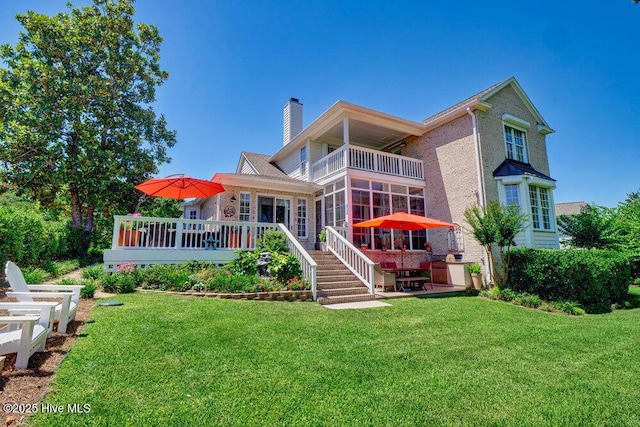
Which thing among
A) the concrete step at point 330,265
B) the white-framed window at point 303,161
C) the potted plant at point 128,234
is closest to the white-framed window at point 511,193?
the concrete step at point 330,265

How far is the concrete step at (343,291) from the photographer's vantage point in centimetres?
878

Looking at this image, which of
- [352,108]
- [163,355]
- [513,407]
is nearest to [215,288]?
[163,355]

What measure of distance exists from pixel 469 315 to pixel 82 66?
21.1 m

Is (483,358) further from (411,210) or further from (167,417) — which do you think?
(411,210)

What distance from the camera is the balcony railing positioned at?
1282 centimetres

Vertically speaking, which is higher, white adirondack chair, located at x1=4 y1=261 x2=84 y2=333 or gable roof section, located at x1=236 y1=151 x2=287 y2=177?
gable roof section, located at x1=236 y1=151 x2=287 y2=177

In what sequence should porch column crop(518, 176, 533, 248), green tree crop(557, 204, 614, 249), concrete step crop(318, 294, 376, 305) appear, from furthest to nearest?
green tree crop(557, 204, 614, 249) < porch column crop(518, 176, 533, 248) < concrete step crop(318, 294, 376, 305)

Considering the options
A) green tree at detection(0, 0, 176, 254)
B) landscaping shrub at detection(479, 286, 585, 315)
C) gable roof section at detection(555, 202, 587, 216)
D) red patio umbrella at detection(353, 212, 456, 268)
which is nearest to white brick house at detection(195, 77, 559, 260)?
red patio umbrella at detection(353, 212, 456, 268)

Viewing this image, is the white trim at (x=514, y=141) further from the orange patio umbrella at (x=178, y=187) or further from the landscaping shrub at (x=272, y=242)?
the orange patio umbrella at (x=178, y=187)

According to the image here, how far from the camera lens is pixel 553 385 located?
3.46m

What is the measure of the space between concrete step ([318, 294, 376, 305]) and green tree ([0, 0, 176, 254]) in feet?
45.8

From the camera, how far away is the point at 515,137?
47.0 ft

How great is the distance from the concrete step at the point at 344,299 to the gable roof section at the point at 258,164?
1026cm

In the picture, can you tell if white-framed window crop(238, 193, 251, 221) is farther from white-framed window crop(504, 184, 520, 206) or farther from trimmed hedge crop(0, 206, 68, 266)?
white-framed window crop(504, 184, 520, 206)
